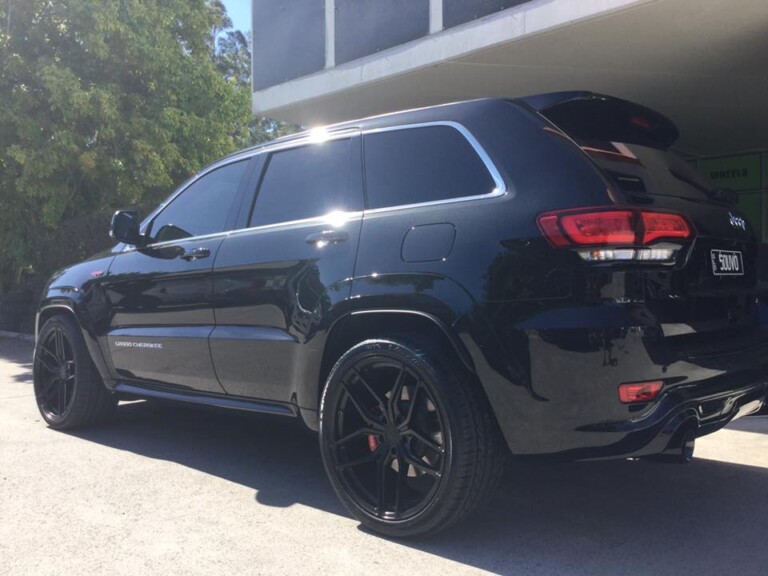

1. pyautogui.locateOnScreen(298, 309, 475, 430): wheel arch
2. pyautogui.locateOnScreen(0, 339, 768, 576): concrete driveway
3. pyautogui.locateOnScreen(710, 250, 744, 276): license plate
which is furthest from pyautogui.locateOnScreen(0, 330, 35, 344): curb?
pyautogui.locateOnScreen(710, 250, 744, 276): license plate

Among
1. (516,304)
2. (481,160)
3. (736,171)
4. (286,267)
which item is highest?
(736,171)

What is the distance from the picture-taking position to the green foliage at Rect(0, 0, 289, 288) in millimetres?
12492

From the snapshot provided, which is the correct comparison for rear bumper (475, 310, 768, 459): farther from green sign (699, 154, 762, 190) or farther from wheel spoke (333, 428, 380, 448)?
green sign (699, 154, 762, 190)

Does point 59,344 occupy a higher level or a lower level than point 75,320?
lower

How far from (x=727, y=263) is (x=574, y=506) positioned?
142cm

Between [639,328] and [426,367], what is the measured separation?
862 mm

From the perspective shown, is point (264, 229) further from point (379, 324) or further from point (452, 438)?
point (452, 438)

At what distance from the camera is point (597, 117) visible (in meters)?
3.42

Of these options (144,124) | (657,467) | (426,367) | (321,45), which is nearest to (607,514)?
(657,467)

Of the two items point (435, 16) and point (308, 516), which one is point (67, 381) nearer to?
point (308, 516)

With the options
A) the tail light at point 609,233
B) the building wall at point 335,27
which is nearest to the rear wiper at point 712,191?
the tail light at point 609,233

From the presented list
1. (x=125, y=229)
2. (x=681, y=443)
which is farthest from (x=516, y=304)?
(x=125, y=229)

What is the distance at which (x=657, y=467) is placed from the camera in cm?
446

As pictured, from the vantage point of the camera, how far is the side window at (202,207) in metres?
4.61
